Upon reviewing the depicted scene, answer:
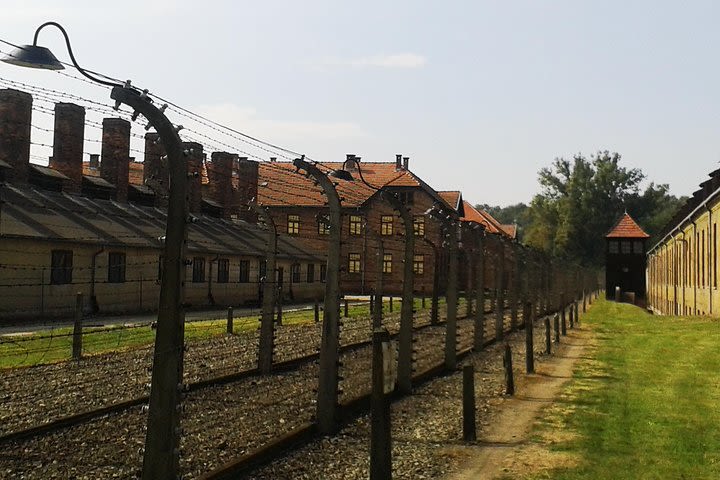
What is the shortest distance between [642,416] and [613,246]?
6532 centimetres

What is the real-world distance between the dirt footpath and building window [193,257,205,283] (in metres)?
22.8

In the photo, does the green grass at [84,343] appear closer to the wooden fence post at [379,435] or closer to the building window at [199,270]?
the wooden fence post at [379,435]

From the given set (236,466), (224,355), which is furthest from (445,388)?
(236,466)

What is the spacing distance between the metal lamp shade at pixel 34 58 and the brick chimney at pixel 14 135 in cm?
2697

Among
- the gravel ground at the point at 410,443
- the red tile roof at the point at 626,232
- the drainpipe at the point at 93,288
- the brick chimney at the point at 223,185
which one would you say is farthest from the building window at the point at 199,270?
the red tile roof at the point at 626,232

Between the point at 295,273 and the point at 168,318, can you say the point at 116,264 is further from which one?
Result: the point at 168,318

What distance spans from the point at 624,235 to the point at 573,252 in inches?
914

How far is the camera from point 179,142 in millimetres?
6441

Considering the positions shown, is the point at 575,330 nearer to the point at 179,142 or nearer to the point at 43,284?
the point at 43,284

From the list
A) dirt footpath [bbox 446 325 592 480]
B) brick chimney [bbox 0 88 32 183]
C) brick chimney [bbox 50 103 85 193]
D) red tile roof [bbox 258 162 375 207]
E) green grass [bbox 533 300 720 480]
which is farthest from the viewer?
brick chimney [bbox 50 103 85 193]

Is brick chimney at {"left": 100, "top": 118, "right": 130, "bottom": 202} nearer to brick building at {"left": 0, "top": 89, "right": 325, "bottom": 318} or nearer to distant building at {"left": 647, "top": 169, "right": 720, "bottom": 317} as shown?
brick building at {"left": 0, "top": 89, "right": 325, "bottom": 318}

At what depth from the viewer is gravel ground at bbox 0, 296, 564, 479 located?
8148 mm

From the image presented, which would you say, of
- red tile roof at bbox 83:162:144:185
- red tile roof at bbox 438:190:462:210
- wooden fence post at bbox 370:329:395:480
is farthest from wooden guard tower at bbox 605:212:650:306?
wooden fence post at bbox 370:329:395:480

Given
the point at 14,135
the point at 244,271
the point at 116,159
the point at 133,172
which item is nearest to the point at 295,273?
the point at 244,271
